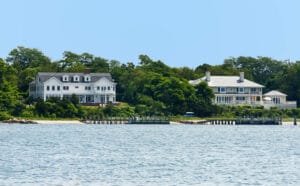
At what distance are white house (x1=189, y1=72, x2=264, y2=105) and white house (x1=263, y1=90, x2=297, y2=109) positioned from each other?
121cm

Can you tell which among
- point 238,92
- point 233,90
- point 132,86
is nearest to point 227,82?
point 233,90

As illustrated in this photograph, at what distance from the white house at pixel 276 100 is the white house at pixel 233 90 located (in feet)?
3.97

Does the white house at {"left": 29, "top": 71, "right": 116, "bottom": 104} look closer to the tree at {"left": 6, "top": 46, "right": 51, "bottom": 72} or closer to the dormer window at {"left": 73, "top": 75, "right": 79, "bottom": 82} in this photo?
the dormer window at {"left": 73, "top": 75, "right": 79, "bottom": 82}

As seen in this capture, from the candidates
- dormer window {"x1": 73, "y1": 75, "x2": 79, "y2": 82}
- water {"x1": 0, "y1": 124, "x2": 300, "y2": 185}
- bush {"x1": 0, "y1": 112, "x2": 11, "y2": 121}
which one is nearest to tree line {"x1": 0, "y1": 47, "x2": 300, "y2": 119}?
bush {"x1": 0, "y1": 112, "x2": 11, "y2": 121}

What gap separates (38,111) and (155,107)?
17.9 m

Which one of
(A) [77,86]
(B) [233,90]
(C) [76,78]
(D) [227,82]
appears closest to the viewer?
(A) [77,86]

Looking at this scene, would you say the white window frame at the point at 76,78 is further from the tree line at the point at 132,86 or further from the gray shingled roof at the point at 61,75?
the tree line at the point at 132,86

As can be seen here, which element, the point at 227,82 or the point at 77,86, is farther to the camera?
the point at 227,82

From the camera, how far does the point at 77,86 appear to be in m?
165

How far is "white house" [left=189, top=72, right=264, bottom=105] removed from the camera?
17188cm

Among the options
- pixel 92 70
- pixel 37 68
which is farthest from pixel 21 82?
pixel 92 70

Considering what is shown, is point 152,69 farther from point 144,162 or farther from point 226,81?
point 144,162

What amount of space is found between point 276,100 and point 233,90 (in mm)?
6937

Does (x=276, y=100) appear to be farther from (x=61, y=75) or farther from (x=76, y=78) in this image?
(x=61, y=75)
